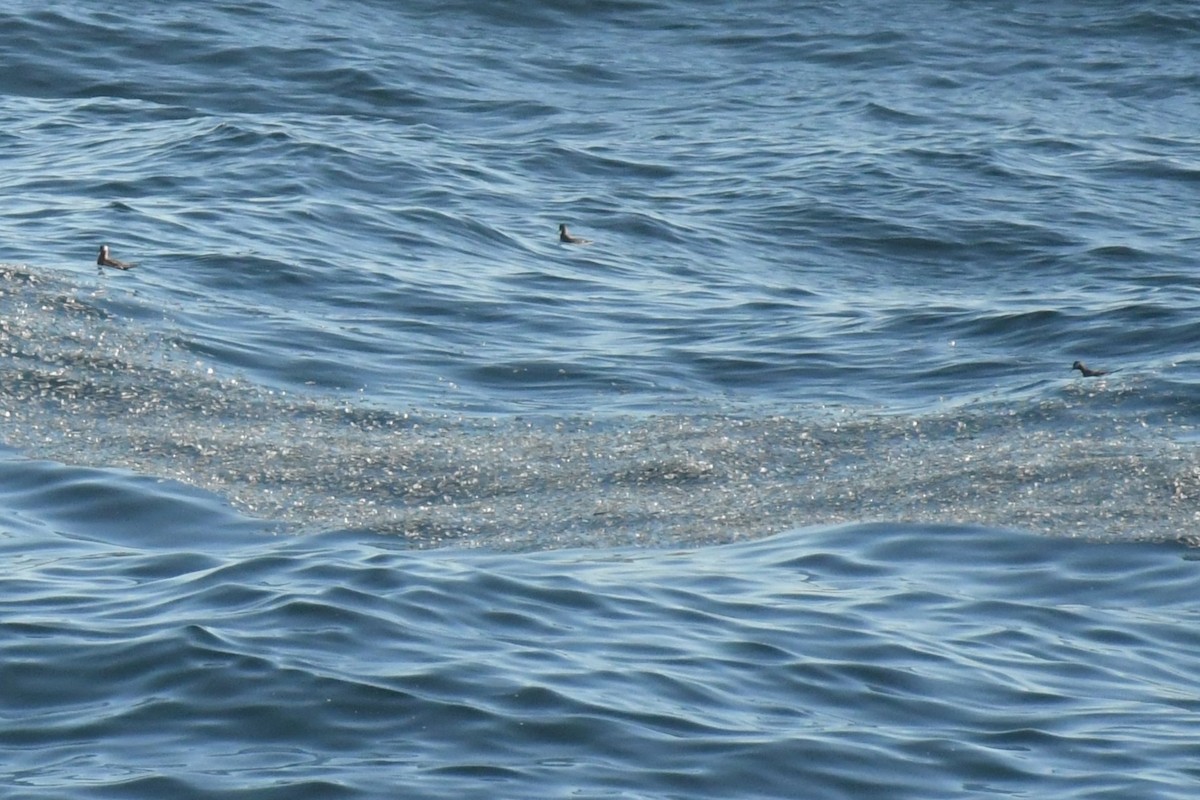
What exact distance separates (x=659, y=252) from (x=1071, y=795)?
861cm

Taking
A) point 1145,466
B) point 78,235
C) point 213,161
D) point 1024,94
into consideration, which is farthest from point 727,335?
point 1024,94

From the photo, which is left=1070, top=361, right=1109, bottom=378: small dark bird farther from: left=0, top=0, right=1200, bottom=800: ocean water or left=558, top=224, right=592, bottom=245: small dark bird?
left=558, top=224, right=592, bottom=245: small dark bird

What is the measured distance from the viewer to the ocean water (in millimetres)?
5191

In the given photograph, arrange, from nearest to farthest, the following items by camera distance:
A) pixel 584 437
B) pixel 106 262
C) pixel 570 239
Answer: pixel 584 437, pixel 106 262, pixel 570 239

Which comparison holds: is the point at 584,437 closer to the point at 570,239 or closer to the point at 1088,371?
the point at 1088,371

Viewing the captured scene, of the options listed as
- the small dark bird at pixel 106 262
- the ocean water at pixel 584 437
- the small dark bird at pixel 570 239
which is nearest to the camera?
the ocean water at pixel 584 437

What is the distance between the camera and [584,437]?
8477 mm

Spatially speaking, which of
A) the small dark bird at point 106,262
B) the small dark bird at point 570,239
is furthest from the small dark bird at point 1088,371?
the small dark bird at point 106,262

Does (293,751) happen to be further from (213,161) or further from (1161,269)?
(213,161)


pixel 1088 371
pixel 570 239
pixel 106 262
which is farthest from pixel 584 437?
pixel 570 239

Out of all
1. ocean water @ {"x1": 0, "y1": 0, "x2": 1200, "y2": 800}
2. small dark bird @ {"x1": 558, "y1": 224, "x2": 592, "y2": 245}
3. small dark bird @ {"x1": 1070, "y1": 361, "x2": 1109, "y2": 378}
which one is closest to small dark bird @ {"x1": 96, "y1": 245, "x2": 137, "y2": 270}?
ocean water @ {"x1": 0, "y1": 0, "x2": 1200, "y2": 800}

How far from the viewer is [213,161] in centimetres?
1478

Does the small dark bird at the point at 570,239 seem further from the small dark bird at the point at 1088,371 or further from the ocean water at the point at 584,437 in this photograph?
the small dark bird at the point at 1088,371

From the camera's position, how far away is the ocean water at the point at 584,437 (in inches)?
204
